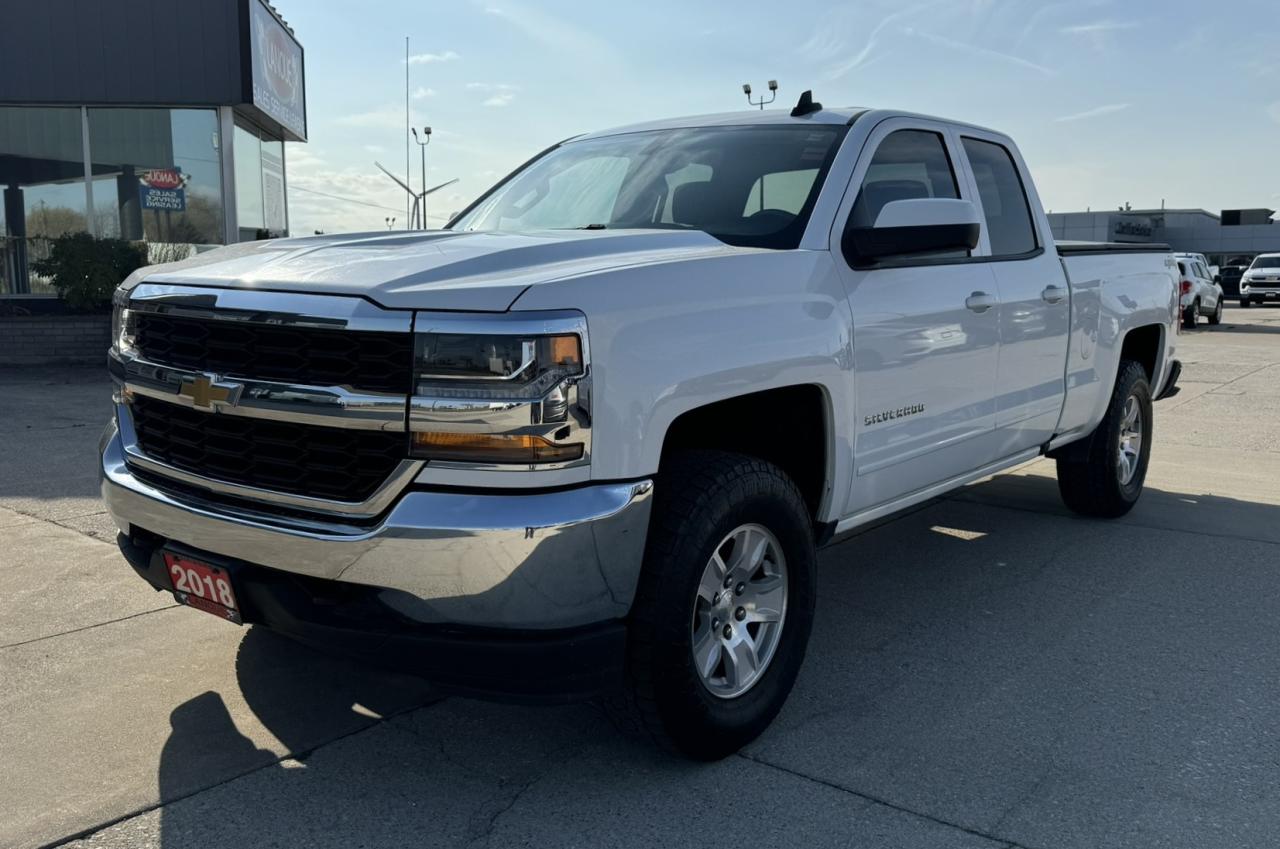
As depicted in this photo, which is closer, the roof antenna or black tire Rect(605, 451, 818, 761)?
black tire Rect(605, 451, 818, 761)

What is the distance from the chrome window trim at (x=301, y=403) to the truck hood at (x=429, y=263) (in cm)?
24

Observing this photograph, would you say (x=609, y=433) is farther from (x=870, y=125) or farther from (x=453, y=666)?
(x=870, y=125)

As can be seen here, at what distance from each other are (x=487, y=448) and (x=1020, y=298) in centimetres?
298

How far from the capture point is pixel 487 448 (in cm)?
263

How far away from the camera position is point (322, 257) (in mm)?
3104

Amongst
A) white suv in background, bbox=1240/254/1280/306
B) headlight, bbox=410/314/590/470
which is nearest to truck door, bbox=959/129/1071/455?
headlight, bbox=410/314/590/470

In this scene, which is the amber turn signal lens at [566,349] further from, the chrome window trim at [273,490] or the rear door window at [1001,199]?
the rear door window at [1001,199]

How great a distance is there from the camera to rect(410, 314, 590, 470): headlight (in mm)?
2613

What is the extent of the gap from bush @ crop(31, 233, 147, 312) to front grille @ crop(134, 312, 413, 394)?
1201 cm

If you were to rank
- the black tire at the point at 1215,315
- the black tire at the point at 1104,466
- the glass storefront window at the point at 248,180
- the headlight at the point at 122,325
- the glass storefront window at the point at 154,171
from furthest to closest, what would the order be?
the black tire at the point at 1215,315 → the glass storefront window at the point at 248,180 → the glass storefront window at the point at 154,171 → the black tire at the point at 1104,466 → the headlight at the point at 122,325

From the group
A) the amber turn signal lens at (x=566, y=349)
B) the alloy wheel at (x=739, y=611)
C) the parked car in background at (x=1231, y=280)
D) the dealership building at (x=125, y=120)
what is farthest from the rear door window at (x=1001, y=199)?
the parked car in background at (x=1231, y=280)

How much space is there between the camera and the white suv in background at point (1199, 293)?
24.7 meters

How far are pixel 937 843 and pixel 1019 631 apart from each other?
5.84ft

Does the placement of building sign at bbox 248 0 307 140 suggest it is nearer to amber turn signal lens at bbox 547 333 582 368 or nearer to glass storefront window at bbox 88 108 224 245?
glass storefront window at bbox 88 108 224 245
